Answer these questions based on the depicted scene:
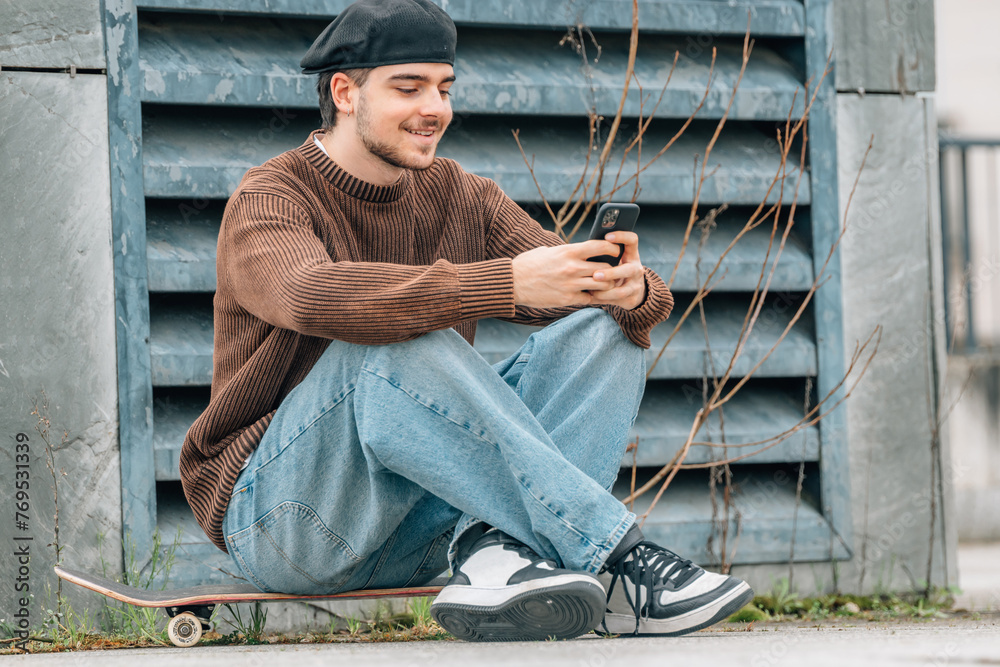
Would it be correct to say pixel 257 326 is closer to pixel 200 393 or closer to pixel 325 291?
pixel 325 291

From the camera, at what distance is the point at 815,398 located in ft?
11.6

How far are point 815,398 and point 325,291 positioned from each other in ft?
7.24

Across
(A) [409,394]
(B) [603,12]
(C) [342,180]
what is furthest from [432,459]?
(B) [603,12]

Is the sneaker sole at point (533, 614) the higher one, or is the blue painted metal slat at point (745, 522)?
the sneaker sole at point (533, 614)

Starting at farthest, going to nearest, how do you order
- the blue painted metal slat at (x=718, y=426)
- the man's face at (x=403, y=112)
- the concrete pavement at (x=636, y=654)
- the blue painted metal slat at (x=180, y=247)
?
the blue painted metal slat at (x=718, y=426) → the blue painted metal slat at (x=180, y=247) → the man's face at (x=403, y=112) → the concrete pavement at (x=636, y=654)

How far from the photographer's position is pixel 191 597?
2.32 meters

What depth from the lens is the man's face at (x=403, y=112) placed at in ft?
7.50

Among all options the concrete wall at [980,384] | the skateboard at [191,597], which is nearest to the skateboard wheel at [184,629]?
the skateboard at [191,597]

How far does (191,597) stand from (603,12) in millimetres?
2321

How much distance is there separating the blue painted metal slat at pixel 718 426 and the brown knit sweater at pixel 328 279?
0.93 meters

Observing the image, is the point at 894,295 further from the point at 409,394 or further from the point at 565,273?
the point at 409,394

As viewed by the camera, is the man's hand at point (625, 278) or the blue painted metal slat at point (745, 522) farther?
the blue painted metal slat at point (745, 522)

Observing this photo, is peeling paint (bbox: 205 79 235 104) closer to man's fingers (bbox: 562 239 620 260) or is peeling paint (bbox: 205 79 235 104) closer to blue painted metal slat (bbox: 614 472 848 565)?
man's fingers (bbox: 562 239 620 260)

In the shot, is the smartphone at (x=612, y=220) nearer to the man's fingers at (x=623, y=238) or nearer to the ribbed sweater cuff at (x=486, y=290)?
the man's fingers at (x=623, y=238)
